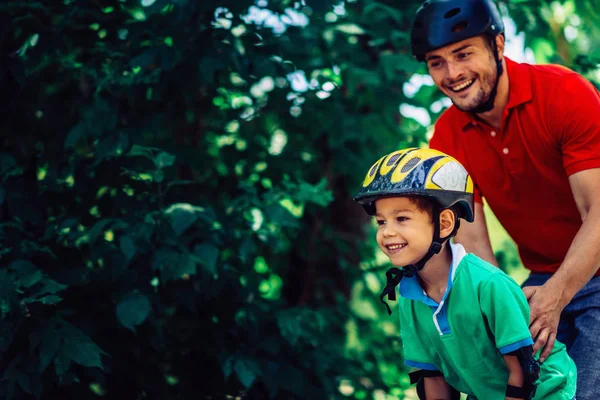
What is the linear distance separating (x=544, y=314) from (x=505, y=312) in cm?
30

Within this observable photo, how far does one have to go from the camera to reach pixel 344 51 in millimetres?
4844

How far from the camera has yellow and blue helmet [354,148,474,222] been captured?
8.71 feet

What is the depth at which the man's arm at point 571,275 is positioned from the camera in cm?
271

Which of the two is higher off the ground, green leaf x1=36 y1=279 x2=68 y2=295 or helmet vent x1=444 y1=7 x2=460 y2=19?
helmet vent x1=444 y1=7 x2=460 y2=19

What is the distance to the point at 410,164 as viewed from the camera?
2740 millimetres

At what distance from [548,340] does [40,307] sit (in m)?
2.38

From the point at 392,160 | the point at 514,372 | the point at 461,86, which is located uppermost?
the point at 461,86

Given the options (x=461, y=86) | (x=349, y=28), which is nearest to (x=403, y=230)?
(x=461, y=86)

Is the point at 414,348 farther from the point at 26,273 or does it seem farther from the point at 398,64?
the point at 398,64

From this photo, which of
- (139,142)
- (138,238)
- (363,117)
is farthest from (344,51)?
(138,238)

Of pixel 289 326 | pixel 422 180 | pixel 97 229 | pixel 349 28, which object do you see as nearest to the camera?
pixel 422 180

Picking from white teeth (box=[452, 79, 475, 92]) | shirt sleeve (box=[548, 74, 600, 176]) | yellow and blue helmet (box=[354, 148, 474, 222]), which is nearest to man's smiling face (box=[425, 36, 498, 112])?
white teeth (box=[452, 79, 475, 92])

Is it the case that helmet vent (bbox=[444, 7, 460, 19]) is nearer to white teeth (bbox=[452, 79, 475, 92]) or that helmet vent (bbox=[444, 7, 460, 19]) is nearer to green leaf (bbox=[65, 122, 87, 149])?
white teeth (bbox=[452, 79, 475, 92])

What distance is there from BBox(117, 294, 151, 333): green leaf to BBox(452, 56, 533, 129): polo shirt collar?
1.84 meters
